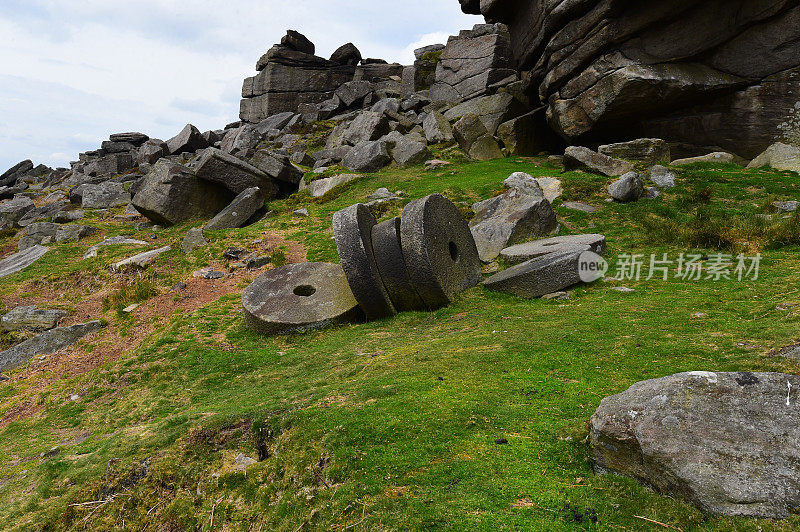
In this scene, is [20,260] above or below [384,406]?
above

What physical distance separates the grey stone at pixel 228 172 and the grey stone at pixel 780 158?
56.0 ft

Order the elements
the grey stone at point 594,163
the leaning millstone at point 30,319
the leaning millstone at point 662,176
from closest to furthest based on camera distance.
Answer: the leaning millstone at point 30,319
the leaning millstone at point 662,176
the grey stone at point 594,163

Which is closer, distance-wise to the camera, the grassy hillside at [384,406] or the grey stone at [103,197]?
the grassy hillside at [384,406]

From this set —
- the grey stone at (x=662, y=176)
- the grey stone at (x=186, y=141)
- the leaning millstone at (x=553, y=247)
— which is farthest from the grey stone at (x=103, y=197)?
the grey stone at (x=662, y=176)

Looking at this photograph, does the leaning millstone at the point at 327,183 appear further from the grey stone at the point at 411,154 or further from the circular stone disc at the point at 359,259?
the circular stone disc at the point at 359,259

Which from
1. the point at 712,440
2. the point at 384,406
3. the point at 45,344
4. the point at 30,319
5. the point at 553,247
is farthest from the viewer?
the point at 30,319

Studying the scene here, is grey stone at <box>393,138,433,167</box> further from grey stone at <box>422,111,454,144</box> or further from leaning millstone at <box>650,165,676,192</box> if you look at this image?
leaning millstone at <box>650,165,676,192</box>

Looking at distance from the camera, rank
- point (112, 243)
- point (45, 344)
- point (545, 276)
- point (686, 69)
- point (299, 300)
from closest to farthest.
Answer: point (545, 276)
point (299, 300)
point (45, 344)
point (112, 243)
point (686, 69)

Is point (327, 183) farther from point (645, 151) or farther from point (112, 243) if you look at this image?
point (645, 151)

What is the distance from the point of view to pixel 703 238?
8.80 meters

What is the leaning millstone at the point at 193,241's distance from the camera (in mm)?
12906

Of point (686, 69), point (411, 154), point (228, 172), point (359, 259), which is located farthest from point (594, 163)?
point (228, 172)

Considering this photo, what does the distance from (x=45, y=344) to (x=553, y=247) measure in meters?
9.83

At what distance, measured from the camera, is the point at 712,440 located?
228 cm
